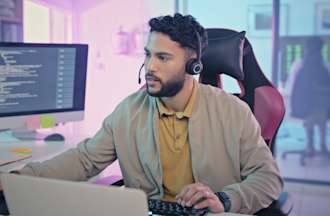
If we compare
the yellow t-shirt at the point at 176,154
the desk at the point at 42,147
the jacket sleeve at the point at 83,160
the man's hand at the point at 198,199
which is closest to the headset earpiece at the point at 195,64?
the yellow t-shirt at the point at 176,154

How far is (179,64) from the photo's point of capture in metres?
1.43

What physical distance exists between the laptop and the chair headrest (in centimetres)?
96

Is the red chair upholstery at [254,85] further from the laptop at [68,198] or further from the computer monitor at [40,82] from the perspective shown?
the laptop at [68,198]

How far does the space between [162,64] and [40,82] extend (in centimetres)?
74

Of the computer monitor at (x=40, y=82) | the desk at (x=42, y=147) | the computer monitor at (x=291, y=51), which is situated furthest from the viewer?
the computer monitor at (x=291, y=51)

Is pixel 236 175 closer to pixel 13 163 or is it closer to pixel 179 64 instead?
pixel 179 64

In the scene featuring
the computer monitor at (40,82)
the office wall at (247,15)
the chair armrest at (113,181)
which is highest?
the office wall at (247,15)

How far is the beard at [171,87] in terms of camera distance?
4.61 ft

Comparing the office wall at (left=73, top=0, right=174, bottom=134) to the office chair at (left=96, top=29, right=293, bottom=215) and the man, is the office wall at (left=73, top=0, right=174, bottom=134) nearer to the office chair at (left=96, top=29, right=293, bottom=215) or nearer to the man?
the office chair at (left=96, top=29, right=293, bottom=215)

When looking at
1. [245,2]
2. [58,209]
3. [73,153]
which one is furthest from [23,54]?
[245,2]

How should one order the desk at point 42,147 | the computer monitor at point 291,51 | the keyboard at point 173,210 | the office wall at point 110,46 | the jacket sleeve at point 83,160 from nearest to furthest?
Result: the keyboard at point 173,210
the jacket sleeve at point 83,160
the desk at point 42,147
the computer monitor at point 291,51
the office wall at point 110,46

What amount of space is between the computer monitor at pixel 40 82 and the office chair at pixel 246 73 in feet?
2.19

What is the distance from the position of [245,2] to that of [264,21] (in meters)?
0.26

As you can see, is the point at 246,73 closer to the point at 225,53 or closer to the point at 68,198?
the point at 225,53
